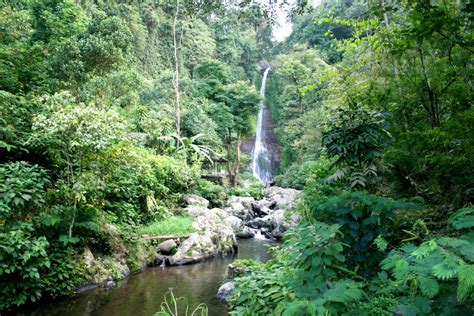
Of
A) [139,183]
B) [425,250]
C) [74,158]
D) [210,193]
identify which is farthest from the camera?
[210,193]

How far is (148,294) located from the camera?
6.61 metres

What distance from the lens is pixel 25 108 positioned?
6.96 meters

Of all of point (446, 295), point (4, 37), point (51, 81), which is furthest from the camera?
point (51, 81)

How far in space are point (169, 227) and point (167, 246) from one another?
903mm

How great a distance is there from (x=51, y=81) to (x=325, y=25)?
36.0 metres

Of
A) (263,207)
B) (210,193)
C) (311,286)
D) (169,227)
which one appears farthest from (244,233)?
(311,286)

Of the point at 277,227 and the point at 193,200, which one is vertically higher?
the point at 193,200

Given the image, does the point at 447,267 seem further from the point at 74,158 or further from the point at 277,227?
the point at 277,227

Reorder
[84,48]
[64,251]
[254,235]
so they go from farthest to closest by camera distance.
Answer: [254,235], [84,48], [64,251]

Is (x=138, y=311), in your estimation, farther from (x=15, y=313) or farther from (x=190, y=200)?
(x=190, y=200)

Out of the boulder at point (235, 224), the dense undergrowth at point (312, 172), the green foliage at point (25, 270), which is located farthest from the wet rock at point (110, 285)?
the boulder at point (235, 224)

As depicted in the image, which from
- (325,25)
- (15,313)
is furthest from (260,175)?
(15,313)

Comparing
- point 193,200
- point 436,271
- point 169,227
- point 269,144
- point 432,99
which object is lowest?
point 169,227

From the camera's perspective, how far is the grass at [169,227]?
9812 mm
